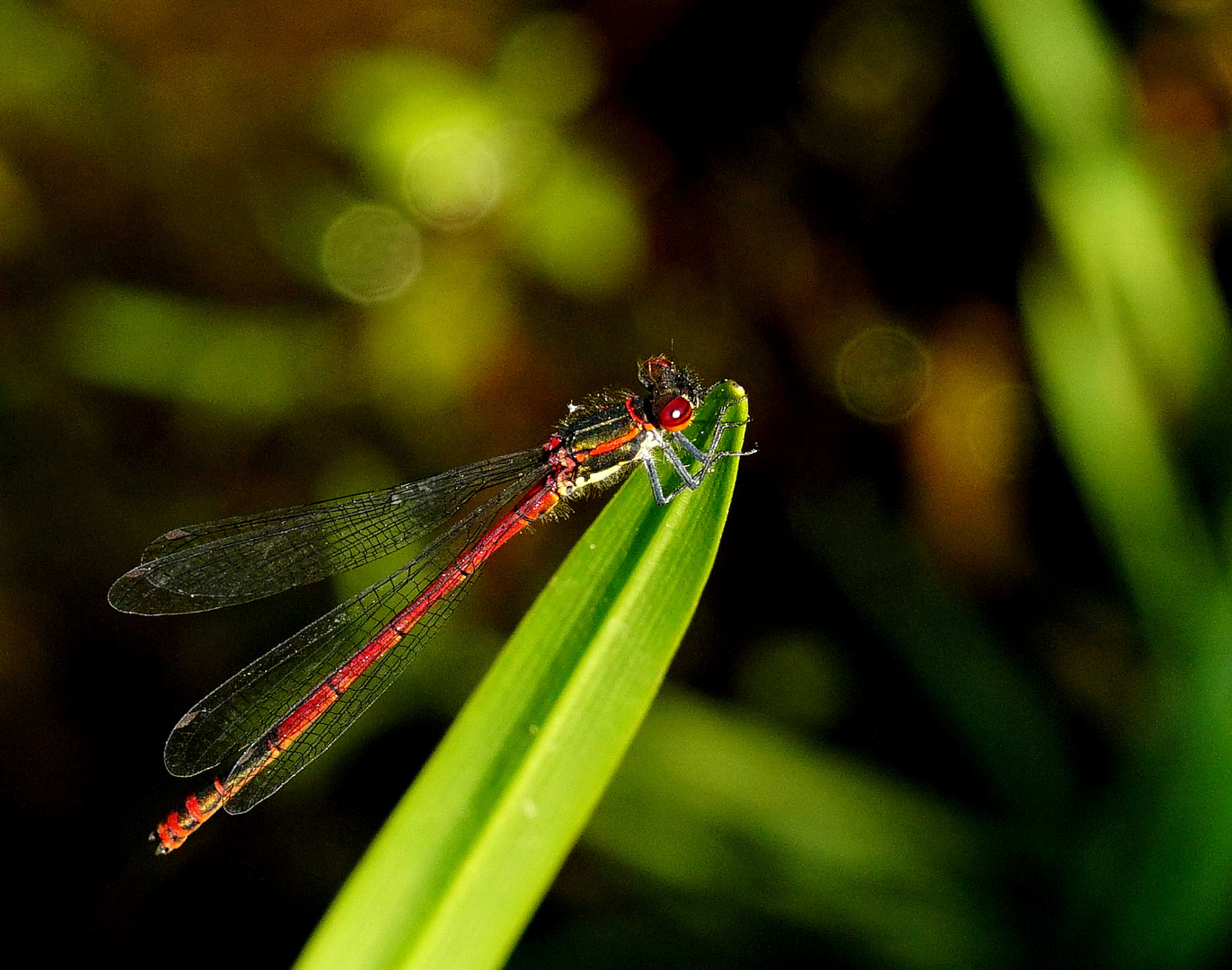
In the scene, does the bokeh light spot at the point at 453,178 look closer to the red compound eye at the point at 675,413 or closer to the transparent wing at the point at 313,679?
the transparent wing at the point at 313,679

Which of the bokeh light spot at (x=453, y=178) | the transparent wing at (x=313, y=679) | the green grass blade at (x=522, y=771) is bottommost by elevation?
the green grass blade at (x=522, y=771)

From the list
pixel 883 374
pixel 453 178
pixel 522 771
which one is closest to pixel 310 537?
pixel 453 178

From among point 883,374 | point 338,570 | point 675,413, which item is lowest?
point 338,570

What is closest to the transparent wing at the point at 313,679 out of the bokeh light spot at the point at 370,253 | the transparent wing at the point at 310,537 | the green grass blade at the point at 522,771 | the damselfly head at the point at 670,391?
the transparent wing at the point at 310,537

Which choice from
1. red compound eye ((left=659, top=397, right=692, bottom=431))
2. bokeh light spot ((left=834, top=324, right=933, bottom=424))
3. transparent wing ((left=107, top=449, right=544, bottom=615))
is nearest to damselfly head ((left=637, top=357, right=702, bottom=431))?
red compound eye ((left=659, top=397, right=692, bottom=431))

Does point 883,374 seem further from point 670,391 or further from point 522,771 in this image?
point 522,771

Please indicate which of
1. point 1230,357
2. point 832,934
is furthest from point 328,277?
point 1230,357
